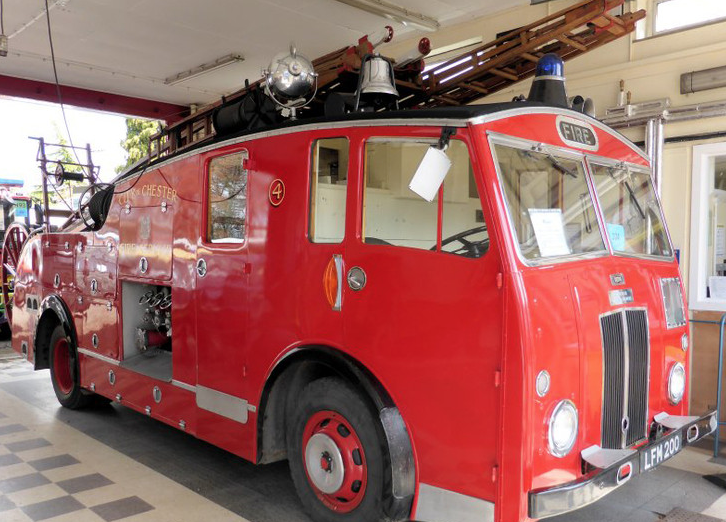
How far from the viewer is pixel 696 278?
5.29 m

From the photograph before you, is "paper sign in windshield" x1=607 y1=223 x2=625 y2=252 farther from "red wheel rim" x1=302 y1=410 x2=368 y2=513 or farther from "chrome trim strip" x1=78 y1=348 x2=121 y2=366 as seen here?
"chrome trim strip" x1=78 y1=348 x2=121 y2=366

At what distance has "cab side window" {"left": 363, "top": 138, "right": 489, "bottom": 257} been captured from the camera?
2.92m

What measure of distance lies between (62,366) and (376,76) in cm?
459

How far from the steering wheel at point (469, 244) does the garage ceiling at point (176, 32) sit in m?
4.54

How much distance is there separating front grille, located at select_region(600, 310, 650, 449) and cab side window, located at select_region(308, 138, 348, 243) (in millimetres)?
Answer: 1448

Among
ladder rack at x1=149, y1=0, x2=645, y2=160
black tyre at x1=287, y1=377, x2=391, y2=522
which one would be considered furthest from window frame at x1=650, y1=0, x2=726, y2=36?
black tyre at x1=287, y1=377, x2=391, y2=522

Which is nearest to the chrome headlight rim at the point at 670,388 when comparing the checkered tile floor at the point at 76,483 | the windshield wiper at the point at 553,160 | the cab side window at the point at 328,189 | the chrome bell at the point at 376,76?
the windshield wiper at the point at 553,160

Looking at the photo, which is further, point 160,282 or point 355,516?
point 160,282

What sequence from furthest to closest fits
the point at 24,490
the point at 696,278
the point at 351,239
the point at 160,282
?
1. the point at 696,278
2. the point at 160,282
3. the point at 24,490
4. the point at 351,239

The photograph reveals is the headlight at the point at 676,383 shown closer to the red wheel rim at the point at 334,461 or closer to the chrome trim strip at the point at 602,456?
the chrome trim strip at the point at 602,456

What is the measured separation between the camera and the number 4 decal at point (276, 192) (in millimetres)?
3629

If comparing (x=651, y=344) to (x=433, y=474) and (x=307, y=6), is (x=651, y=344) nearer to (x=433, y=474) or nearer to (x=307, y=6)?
(x=433, y=474)

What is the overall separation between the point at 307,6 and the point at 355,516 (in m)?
5.63

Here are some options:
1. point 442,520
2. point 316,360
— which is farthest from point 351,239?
point 442,520
